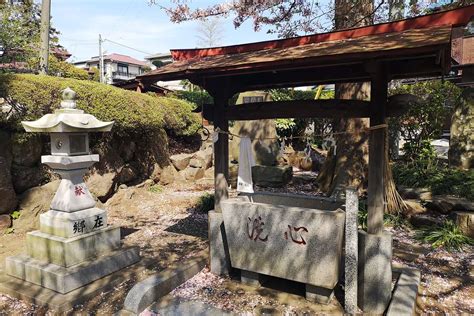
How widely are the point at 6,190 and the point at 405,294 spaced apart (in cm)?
871

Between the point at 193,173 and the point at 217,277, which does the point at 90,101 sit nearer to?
the point at 193,173

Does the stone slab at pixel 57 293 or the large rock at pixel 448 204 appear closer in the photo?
the stone slab at pixel 57 293

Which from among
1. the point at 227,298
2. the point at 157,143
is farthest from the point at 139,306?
the point at 157,143

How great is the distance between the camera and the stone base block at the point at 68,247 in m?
5.51

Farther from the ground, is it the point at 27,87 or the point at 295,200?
the point at 27,87

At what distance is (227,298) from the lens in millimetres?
4973

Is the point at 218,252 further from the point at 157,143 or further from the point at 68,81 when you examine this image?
the point at 157,143

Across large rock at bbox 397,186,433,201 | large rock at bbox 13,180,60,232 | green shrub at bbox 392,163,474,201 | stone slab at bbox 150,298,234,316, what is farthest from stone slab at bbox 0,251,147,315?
green shrub at bbox 392,163,474,201

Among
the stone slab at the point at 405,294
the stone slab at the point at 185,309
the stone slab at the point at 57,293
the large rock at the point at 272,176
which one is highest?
the large rock at the point at 272,176

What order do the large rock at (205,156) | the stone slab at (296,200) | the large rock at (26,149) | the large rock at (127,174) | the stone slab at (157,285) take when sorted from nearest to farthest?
the stone slab at (157,285)
the stone slab at (296,200)
the large rock at (26,149)
the large rock at (127,174)
the large rock at (205,156)

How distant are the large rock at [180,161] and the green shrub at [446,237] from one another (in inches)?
376

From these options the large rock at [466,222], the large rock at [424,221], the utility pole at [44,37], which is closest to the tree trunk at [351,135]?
the large rock at [424,221]

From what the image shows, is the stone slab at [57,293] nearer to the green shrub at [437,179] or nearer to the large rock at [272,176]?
the large rock at [272,176]

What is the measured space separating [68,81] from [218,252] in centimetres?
704
